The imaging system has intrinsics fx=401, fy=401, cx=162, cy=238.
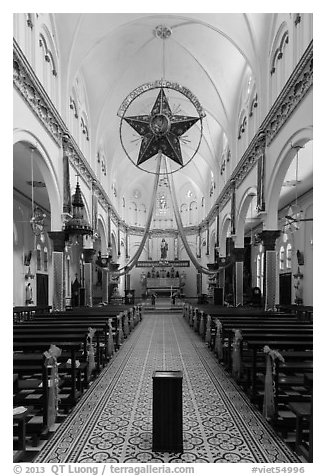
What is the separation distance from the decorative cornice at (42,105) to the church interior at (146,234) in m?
0.05

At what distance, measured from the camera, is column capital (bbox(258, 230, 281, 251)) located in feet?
45.5

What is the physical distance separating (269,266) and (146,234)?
6086 mm

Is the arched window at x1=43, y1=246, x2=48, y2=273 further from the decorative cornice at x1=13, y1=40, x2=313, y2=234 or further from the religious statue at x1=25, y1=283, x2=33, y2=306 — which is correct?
the decorative cornice at x1=13, y1=40, x2=313, y2=234

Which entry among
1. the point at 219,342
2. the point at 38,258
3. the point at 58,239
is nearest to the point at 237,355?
the point at 219,342

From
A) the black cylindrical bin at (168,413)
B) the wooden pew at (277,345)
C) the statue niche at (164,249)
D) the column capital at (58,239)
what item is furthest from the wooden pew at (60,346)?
the statue niche at (164,249)

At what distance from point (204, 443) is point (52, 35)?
43.8ft

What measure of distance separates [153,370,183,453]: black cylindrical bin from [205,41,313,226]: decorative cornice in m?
8.19

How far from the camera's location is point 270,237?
13.9 metres

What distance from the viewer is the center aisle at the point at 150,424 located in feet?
14.6

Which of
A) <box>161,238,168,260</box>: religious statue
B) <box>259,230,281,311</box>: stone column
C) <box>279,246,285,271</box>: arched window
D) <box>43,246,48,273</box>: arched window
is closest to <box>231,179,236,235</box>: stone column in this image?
<box>279,246,285,271</box>: arched window

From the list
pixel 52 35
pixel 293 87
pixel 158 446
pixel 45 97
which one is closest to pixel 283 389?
pixel 158 446

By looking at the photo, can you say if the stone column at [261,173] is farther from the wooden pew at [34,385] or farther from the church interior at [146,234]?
the wooden pew at [34,385]

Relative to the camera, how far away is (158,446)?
4.51m

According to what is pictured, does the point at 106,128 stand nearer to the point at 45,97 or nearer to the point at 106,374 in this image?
the point at 45,97
